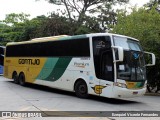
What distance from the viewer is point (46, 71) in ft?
62.1

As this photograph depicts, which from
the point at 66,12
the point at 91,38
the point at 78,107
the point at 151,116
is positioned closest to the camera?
the point at 151,116

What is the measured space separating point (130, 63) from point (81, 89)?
2996mm

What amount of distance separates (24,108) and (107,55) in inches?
190

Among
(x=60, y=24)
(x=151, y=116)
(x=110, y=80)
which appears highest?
(x=60, y=24)

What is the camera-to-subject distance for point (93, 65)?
15312 mm

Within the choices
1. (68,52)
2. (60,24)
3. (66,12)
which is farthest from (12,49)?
(66,12)

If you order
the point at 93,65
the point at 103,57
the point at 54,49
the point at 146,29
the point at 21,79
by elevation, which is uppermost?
the point at 146,29

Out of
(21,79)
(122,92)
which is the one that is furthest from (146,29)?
(21,79)

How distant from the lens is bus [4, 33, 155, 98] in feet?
47.1

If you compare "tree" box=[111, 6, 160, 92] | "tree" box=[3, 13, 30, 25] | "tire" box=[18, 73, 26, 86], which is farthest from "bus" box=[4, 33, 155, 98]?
"tree" box=[3, 13, 30, 25]

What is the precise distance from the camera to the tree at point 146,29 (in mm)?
20953

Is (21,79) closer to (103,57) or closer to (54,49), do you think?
(54,49)

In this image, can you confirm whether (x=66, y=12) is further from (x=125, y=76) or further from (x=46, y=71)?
(x=125, y=76)

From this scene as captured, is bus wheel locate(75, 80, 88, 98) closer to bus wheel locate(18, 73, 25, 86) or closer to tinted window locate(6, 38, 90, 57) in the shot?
tinted window locate(6, 38, 90, 57)
